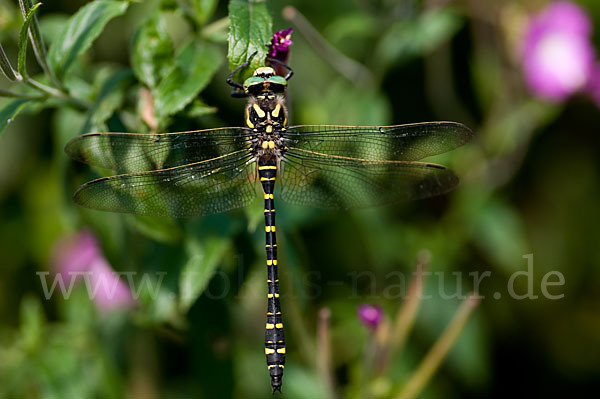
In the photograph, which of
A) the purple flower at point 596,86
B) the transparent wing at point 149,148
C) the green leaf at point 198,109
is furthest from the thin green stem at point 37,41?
the purple flower at point 596,86

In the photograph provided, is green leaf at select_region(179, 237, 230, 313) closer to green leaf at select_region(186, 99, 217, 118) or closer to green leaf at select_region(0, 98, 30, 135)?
green leaf at select_region(186, 99, 217, 118)

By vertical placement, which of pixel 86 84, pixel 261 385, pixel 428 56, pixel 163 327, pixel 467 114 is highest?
pixel 428 56

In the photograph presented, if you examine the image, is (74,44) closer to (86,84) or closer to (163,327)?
(86,84)

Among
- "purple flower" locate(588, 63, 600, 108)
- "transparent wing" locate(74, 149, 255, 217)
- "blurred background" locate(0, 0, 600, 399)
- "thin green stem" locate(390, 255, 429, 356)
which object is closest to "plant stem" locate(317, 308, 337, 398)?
"blurred background" locate(0, 0, 600, 399)

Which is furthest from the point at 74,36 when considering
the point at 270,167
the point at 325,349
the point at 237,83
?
the point at 325,349

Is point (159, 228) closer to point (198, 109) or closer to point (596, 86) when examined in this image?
point (198, 109)

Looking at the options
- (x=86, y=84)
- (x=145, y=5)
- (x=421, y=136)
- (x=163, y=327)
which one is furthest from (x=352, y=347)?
(x=145, y=5)

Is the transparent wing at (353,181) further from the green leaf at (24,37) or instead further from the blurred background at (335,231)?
the green leaf at (24,37)
